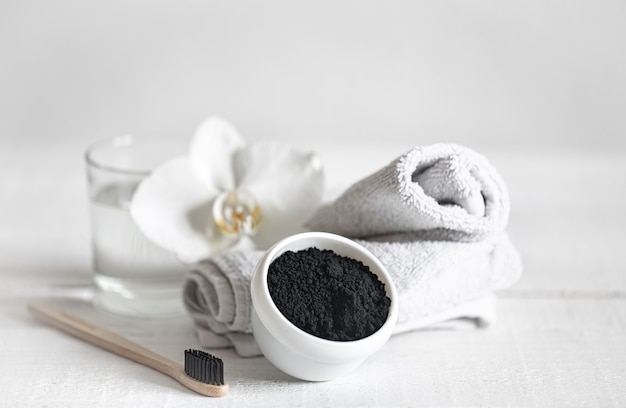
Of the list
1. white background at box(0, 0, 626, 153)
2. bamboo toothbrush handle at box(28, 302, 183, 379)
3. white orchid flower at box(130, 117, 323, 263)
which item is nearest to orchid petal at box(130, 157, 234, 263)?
white orchid flower at box(130, 117, 323, 263)

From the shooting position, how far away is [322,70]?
1.48 metres

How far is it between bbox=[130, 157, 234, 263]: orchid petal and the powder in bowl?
165 mm

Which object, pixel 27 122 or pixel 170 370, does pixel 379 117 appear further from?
pixel 170 370

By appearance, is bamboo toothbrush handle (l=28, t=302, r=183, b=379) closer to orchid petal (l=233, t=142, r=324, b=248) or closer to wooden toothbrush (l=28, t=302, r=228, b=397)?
wooden toothbrush (l=28, t=302, r=228, b=397)

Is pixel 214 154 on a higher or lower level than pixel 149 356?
higher

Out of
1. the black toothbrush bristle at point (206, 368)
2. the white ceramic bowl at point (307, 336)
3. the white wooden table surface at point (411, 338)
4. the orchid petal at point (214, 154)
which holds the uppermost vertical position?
the orchid petal at point (214, 154)

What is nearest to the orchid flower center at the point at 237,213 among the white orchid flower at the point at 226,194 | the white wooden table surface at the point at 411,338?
the white orchid flower at the point at 226,194

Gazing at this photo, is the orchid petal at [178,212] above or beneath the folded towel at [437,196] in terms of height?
beneath

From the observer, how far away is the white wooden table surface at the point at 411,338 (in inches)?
31.1

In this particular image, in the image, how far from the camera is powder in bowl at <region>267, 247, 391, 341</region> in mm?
755

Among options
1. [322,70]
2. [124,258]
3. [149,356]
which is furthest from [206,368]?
[322,70]

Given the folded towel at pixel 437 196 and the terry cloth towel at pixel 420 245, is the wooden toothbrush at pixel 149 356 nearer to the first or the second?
the terry cloth towel at pixel 420 245

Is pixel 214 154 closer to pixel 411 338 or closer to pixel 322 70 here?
pixel 411 338

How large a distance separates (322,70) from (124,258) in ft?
2.06
